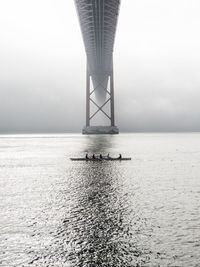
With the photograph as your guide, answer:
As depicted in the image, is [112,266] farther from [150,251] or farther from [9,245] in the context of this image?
[9,245]

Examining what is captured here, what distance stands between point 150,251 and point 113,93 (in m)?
98.6

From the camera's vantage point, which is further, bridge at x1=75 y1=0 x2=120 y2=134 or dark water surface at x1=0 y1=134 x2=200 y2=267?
bridge at x1=75 y1=0 x2=120 y2=134

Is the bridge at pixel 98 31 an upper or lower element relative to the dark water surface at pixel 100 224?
upper

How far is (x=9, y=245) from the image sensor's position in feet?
26.4

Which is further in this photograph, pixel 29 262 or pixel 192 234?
pixel 192 234

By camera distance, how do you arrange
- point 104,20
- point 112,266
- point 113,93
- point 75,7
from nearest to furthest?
point 112,266
point 75,7
point 104,20
point 113,93

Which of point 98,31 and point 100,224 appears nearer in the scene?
point 100,224

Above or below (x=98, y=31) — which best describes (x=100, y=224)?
below

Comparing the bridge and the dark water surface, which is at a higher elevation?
the bridge

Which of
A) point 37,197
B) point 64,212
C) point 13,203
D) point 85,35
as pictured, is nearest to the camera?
point 64,212

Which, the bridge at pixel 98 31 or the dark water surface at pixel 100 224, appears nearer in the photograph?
the dark water surface at pixel 100 224

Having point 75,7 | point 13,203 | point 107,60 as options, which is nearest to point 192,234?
point 13,203

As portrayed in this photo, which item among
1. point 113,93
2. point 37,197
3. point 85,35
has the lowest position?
point 37,197

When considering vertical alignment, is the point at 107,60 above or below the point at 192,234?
above
